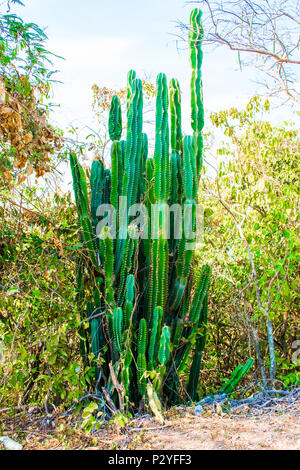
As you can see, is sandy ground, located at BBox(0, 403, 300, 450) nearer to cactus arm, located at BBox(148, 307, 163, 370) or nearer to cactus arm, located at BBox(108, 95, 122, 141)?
cactus arm, located at BBox(148, 307, 163, 370)

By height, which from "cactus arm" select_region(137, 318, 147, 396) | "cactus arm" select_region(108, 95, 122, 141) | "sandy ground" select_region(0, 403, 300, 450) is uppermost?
"cactus arm" select_region(108, 95, 122, 141)

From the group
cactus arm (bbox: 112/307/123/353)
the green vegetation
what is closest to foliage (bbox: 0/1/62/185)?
the green vegetation

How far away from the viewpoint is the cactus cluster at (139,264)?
367 cm

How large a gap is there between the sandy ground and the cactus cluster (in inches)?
13.6

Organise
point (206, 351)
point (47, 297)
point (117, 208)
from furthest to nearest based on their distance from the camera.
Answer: point (206, 351)
point (47, 297)
point (117, 208)

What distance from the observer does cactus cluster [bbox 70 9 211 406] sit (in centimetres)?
367

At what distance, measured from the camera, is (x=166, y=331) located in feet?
11.5

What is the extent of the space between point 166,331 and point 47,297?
51.6 inches

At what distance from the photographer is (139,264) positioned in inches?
159

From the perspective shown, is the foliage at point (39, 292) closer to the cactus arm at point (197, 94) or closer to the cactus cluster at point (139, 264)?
the cactus cluster at point (139, 264)

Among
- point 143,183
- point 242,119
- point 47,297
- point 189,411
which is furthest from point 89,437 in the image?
point 242,119

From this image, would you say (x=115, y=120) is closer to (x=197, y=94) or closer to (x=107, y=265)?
(x=197, y=94)

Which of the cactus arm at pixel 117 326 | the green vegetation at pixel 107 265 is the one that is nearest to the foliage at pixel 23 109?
the green vegetation at pixel 107 265

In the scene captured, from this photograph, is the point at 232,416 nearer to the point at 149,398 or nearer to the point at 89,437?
the point at 149,398
